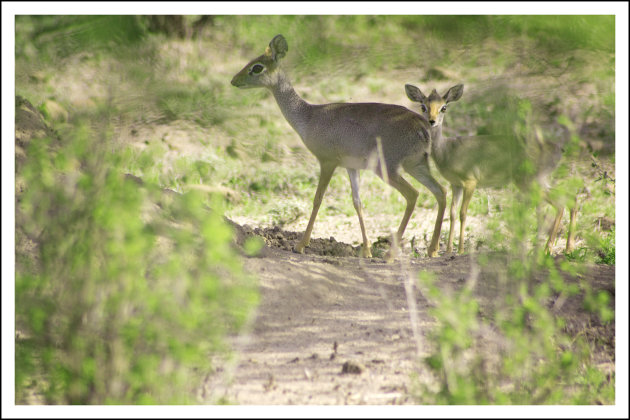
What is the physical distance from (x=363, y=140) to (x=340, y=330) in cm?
294

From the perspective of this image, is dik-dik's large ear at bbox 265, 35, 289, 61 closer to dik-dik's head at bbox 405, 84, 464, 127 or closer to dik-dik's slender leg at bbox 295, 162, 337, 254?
dik-dik's slender leg at bbox 295, 162, 337, 254

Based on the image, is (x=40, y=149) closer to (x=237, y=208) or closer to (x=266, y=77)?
(x=266, y=77)

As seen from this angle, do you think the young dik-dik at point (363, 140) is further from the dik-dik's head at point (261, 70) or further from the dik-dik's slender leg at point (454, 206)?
the dik-dik's slender leg at point (454, 206)

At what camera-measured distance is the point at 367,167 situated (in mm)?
7492

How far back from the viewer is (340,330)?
4953 mm

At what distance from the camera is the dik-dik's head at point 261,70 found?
7711mm

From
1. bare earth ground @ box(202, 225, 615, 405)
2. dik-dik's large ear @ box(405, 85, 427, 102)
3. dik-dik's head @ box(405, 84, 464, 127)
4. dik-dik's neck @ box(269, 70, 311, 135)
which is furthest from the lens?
dik-dik's neck @ box(269, 70, 311, 135)

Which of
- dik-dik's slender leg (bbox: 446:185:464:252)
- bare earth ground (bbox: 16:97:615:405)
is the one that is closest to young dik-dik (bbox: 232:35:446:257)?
dik-dik's slender leg (bbox: 446:185:464:252)

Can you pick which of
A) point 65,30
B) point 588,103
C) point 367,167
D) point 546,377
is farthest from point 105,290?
point 588,103

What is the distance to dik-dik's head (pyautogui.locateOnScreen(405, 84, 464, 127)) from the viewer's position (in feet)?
23.4

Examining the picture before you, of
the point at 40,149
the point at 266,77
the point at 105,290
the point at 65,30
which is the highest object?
the point at 266,77

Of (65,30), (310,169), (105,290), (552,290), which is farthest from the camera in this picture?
(310,169)

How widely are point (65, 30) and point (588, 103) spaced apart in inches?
399

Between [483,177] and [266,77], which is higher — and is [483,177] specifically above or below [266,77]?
below
